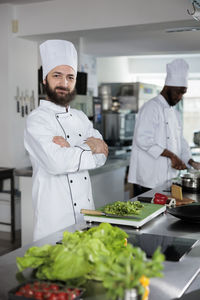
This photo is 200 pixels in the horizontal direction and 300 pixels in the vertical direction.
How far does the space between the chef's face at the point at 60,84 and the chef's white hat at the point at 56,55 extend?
0.08 feet

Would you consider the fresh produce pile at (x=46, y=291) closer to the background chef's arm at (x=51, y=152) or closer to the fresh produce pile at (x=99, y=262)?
the fresh produce pile at (x=99, y=262)

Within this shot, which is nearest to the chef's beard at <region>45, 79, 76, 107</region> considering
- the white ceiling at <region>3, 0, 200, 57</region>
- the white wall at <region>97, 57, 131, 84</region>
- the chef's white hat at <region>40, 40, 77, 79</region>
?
the chef's white hat at <region>40, 40, 77, 79</region>

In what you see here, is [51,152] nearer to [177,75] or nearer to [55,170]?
[55,170]

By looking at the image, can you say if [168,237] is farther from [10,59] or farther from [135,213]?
[10,59]

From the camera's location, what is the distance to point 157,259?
0.87 meters

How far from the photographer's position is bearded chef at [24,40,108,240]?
216 centimetres

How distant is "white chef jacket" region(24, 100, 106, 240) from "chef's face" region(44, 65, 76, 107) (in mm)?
75

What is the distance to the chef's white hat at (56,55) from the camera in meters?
2.32

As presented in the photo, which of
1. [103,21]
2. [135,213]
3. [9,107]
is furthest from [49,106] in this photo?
[9,107]

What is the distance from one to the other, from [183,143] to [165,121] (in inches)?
12.5

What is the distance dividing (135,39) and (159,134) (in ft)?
9.39

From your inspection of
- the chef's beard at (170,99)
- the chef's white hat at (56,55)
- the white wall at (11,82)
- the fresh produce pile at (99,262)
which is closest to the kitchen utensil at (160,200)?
the chef's white hat at (56,55)

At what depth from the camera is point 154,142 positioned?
3.56m

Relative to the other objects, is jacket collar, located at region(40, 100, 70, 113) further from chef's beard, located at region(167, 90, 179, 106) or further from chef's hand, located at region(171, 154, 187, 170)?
chef's beard, located at region(167, 90, 179, 106)
